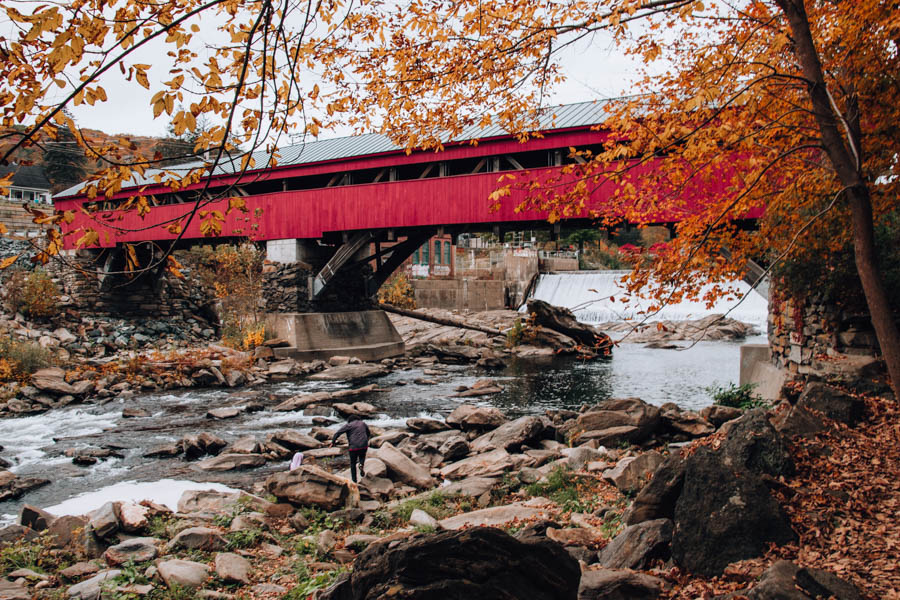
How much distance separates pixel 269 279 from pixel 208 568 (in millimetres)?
14527

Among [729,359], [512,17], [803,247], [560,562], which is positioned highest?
[512,17]

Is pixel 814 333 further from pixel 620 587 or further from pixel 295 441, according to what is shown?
pixel 295 441

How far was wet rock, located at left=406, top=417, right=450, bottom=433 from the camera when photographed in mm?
8992

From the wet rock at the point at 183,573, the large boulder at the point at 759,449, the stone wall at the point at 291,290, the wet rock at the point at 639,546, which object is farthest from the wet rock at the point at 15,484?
the stone wall at the point at 291,290

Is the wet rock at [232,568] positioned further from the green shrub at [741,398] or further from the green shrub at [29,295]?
the green shrub at [29,295]

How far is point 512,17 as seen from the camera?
13.0 ft

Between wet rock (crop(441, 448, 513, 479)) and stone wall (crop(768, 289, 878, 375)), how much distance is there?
379cm

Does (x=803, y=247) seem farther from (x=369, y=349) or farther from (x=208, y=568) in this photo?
(x=369, y=349)

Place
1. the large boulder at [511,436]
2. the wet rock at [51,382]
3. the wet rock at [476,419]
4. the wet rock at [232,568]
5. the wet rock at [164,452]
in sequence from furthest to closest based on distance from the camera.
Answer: the wet rock at [51,382], the wet rock at [476,419], the wet rock at [164,452], the large boulder at [511,436], the wet rock at [232,568]

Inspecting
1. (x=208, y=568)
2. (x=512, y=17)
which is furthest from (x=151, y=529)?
(x=512, y=17)

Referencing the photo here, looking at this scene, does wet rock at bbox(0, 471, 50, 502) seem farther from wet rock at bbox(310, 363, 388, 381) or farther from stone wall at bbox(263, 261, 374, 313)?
stone wall at bbox(263, 261, 374, 313)

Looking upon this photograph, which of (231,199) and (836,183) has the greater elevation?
(836,183)

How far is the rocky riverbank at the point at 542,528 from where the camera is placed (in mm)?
2604

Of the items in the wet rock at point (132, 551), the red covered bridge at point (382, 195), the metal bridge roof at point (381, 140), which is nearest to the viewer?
the wet rock at point (132, 551)
